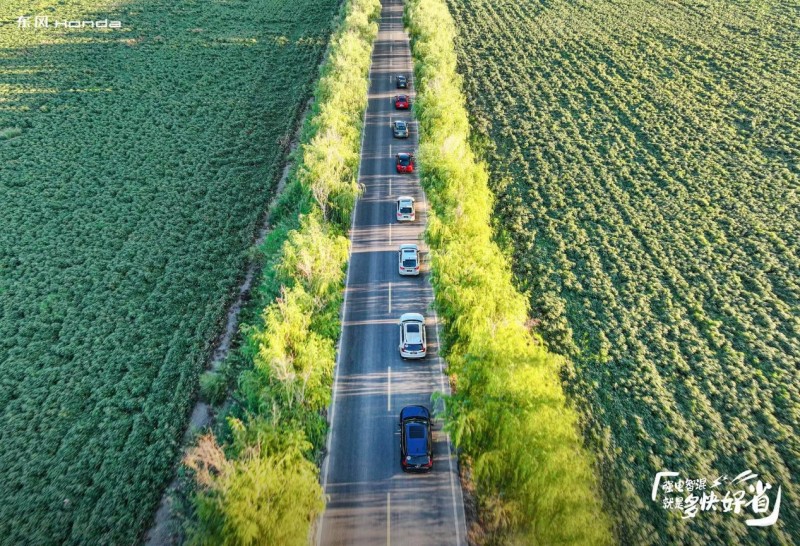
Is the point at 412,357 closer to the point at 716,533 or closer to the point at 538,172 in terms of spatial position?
the point at 716,533

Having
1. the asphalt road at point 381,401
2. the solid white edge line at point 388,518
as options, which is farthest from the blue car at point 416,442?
the solid white edge line at point 388,518

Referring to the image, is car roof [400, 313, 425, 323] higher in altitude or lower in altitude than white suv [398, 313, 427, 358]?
higher

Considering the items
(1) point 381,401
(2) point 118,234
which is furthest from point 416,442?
(2) point 118,234

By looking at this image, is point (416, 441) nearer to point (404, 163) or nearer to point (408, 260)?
point (408, 260)

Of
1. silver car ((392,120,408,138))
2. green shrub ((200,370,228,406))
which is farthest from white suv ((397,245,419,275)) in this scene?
silver car ((392,120,408,138))

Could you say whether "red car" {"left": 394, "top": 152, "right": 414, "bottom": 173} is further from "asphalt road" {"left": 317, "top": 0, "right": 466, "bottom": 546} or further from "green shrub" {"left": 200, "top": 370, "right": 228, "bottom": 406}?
"green shrub" {"left": 200, "top": 370, "right": 228, "bottom": 406}

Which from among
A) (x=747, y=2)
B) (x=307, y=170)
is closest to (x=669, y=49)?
(x=747, y=2)

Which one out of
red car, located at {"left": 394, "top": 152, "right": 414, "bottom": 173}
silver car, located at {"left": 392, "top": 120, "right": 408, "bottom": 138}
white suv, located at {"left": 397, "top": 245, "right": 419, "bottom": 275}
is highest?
silver car, located at {"left": 392, "top": 120, "right": 408, "bottom": 138}
